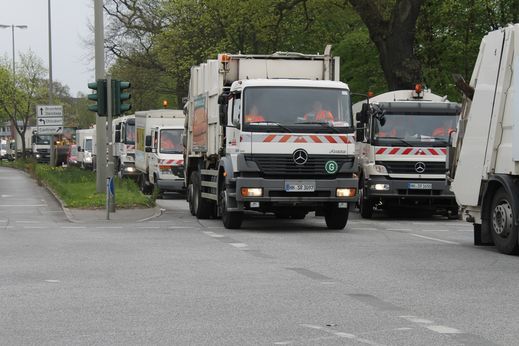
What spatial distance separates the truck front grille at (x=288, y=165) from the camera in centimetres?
1888

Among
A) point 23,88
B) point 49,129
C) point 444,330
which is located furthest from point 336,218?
point 23,88

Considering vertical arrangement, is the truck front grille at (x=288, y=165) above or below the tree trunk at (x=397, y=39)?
below

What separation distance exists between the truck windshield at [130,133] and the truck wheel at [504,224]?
107ft

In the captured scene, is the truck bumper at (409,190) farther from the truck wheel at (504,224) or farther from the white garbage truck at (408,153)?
the truck wheel at (504,224)

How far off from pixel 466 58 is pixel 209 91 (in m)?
20.8

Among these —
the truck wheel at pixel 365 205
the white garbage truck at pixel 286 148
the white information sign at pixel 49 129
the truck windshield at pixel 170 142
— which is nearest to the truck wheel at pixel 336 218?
the white garbage truck at pixel 286 148

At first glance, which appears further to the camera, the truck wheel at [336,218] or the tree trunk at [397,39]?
the tree trunk at [397,39]

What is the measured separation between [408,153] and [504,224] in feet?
27.7

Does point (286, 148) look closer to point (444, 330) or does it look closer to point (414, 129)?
point (414, 129)

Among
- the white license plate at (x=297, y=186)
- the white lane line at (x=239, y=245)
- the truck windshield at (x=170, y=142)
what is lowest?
the white lane line at (x=239, y=245)

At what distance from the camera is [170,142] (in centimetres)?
3603

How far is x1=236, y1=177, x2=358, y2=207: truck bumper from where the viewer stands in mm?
18875

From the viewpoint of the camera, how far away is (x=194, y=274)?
12383mm

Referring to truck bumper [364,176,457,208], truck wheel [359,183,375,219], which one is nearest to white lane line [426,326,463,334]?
truck bumper [364,176,457,208]
